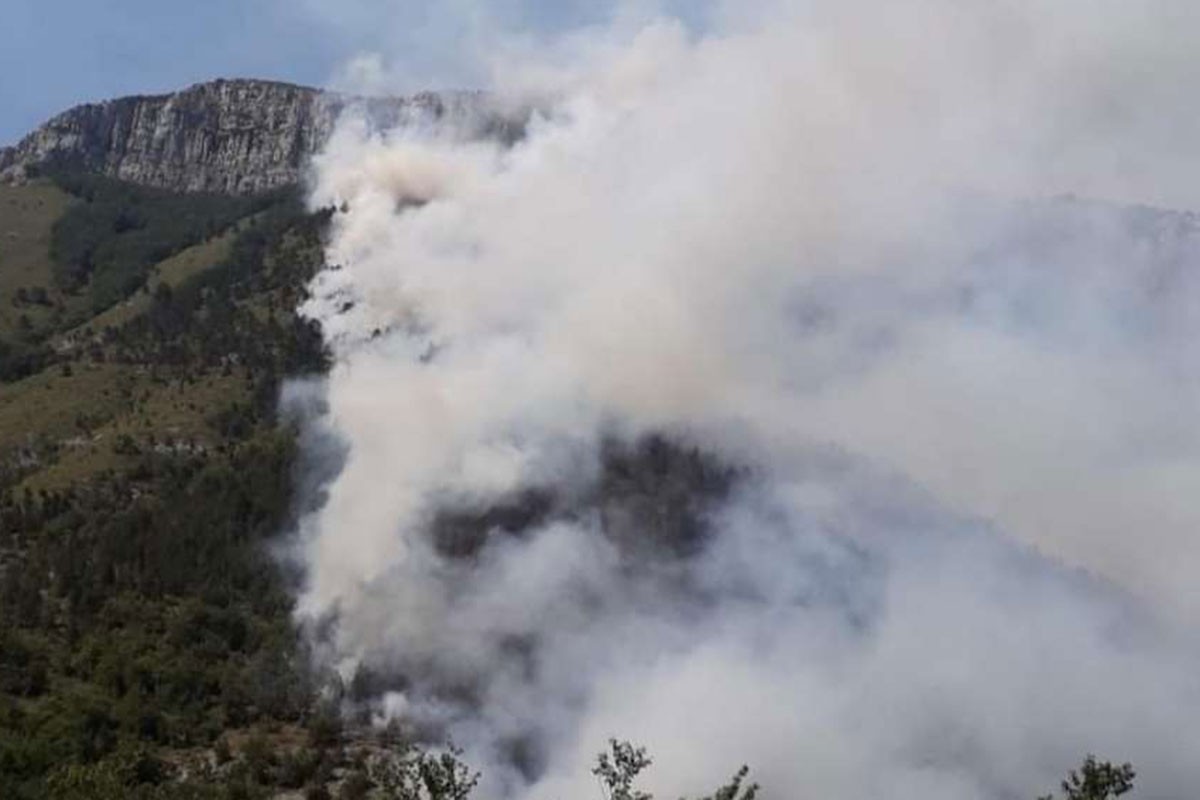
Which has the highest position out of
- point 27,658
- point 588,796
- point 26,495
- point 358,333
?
point 358,333

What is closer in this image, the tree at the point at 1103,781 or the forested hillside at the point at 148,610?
the tree at the point at 1103,781

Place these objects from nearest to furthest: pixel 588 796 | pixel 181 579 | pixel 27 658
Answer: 1. pixel 588 796
2. pixel 27 658
3. pixel 181 579

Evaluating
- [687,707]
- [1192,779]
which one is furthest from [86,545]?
[1192,779]

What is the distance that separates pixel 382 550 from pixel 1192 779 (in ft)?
224

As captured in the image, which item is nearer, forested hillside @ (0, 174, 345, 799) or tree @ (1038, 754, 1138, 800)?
tree @ (1038, 754, 1138, 800)

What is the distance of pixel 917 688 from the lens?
10869 cm

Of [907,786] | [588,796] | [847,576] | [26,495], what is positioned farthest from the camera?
[26,495]

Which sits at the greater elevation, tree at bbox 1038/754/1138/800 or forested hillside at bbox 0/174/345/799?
forested hillside at bbox 0/174/345/799

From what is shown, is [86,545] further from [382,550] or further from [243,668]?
[382,550]

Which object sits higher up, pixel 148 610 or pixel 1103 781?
pixel 148 610

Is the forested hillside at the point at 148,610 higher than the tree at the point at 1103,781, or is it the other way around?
the forested hillside at the point at 148,610

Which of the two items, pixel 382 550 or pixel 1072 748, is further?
pixel 382 550

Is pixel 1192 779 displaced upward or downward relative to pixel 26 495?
downward

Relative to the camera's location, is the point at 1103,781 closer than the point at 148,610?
Yes
